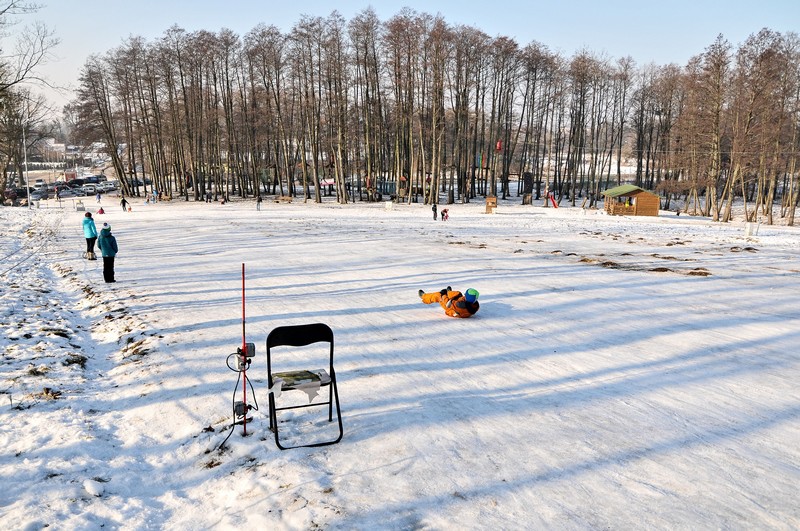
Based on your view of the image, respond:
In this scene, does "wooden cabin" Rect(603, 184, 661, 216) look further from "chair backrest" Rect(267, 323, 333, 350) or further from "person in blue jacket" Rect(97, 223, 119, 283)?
"chair backrest" Rect(267, 323, 333, 350)

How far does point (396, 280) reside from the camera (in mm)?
12352

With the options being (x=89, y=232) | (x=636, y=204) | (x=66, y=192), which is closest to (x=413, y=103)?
(x=636, y=204)

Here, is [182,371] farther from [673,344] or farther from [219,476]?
[673,344]

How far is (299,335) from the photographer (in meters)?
4.66

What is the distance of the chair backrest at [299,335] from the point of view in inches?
180

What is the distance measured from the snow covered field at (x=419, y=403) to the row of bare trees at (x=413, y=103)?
30506 mm

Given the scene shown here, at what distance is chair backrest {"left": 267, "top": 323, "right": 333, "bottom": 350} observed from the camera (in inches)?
180

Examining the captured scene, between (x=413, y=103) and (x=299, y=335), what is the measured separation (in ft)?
153

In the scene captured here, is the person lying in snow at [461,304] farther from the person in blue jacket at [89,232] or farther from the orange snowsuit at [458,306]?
the person in blue jacket at [89,232]

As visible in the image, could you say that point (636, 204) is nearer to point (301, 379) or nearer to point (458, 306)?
point (458, 306)

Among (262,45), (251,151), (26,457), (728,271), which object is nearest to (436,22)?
(262,45)

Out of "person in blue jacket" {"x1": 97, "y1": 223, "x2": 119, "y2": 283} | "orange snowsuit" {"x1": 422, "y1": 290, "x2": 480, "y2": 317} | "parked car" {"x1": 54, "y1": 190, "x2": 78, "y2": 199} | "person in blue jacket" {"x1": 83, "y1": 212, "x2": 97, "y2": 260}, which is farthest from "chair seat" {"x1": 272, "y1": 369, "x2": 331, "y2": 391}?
"parked car" {"x1": 54, "y1": 190, "x2": 78, "y2": 199}

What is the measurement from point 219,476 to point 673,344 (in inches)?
272

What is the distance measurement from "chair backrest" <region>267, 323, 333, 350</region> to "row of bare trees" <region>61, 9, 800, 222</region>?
38951mm
